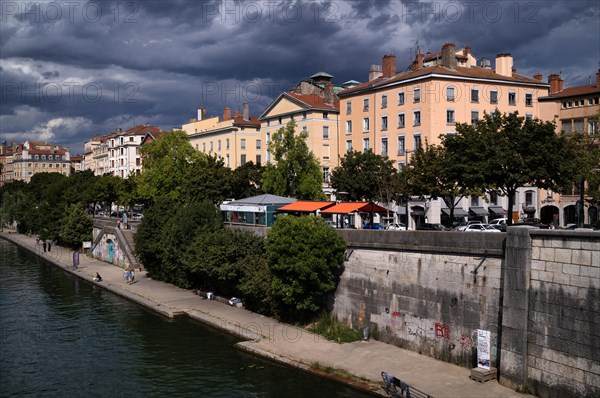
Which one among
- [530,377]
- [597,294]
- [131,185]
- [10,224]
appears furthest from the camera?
[10,224]

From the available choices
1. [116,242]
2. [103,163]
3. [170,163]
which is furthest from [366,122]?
[103,163]

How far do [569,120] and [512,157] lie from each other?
39661mm

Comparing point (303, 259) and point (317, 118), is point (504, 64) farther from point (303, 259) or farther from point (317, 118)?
point (303, 259)

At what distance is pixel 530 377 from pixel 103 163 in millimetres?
157712

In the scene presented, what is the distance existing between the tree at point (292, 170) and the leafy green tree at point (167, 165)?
16534mm

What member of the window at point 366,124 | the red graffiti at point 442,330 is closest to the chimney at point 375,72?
the window at point 366,124

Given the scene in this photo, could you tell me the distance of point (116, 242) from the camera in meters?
67.6

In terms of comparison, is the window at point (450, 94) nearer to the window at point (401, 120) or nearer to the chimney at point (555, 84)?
the window at point (401, 120)

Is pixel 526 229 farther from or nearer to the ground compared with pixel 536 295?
farther from the ground

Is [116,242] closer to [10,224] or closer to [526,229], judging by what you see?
[526,229]

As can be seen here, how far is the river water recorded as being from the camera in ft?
88.7

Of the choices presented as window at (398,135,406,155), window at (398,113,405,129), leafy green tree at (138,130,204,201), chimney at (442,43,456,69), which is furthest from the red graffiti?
chimney at (442,43,456,69)

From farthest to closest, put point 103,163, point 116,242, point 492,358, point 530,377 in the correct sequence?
point 103,163 < point 116,242 < point 492,358 < point 530,377

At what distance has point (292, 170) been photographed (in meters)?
57.9
